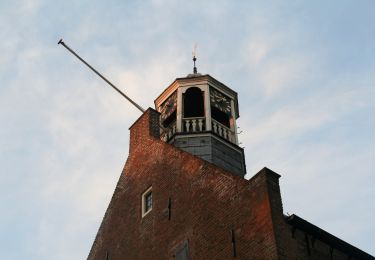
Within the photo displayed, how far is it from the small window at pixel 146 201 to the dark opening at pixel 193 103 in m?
5.93

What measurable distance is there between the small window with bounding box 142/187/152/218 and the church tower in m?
2.74

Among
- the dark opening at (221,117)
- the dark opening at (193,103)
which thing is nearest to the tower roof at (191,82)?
the dark opening at (193,103)

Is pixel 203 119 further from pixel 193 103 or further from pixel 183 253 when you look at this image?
pixel 183 253

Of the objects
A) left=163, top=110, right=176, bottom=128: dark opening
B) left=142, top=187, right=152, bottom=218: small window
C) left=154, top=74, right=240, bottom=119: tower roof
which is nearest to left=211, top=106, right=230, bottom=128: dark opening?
left=154, top=74, right=240, bottom=119: tower roof

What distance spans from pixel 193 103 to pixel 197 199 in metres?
9.37

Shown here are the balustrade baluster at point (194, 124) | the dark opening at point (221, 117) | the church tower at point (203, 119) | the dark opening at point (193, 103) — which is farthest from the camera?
the dark opening at point (193, 103)

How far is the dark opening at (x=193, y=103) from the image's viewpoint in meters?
25.3

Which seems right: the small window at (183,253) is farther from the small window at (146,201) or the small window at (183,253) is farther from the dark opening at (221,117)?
the dark opening at (221,117)

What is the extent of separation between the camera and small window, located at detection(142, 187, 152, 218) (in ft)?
63.3

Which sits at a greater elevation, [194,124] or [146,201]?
[194,124]

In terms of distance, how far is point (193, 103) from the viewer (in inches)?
1019

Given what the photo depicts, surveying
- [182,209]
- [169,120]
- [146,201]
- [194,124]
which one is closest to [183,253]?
[182,209]

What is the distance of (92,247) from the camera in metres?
21.3

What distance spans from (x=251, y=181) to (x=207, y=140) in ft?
23.5
